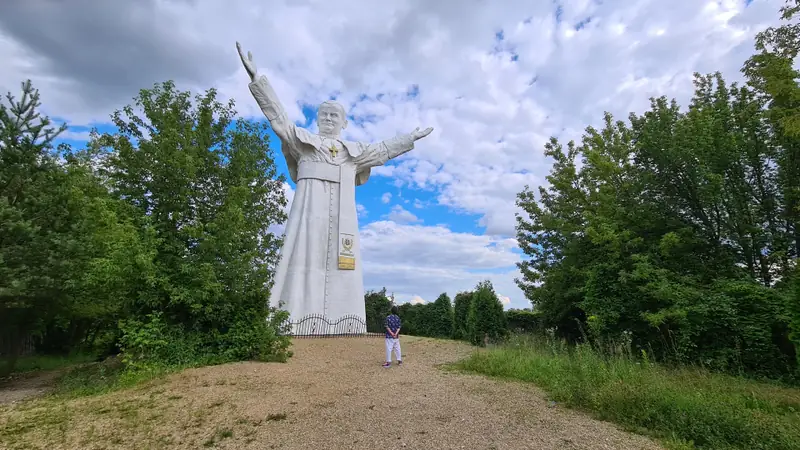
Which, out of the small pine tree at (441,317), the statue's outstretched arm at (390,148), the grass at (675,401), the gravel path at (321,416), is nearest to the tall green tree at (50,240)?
the gravel path at (321,416)

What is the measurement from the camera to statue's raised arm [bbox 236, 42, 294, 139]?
16.6 metres

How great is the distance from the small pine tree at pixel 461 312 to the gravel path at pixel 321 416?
456 inches

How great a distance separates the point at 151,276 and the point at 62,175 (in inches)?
202

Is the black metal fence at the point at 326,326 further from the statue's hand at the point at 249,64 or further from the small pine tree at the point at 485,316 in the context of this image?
the statue's hand at the point at 249,64

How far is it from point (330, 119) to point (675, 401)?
648 inches

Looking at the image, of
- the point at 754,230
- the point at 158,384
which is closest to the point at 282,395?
the point at 158,384

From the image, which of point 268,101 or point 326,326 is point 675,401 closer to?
point 326,326

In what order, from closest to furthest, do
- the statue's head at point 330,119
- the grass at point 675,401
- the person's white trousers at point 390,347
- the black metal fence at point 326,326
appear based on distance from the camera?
the grass at point 675,401, the person's white trousers at point 390,347, the black metal fence at point 326,326, the statue's head at point 330,119

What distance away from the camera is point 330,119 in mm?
19219

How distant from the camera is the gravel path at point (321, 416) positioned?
513 cm

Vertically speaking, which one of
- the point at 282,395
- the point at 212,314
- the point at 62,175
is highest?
the point at 62,175

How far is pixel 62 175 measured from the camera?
39.2 ft

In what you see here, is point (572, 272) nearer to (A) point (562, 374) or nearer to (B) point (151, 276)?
(A) point (562, 374)

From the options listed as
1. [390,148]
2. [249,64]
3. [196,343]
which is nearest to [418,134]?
[390,148]
